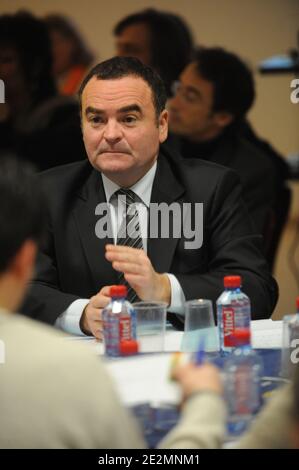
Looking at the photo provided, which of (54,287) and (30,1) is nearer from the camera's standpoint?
(54,287)

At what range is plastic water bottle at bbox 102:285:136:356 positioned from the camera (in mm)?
2166

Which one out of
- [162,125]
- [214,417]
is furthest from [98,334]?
[214,417]

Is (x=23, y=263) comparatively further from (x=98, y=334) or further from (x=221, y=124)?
(x=221, y=124)

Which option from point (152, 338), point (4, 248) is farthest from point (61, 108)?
point (4, 248)

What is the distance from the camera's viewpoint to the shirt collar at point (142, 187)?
2.75 m

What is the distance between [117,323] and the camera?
7.11ft

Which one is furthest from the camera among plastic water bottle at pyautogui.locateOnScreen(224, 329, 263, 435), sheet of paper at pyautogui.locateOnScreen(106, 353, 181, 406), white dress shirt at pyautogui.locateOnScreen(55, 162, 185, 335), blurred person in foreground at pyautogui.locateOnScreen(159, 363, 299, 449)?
white dress shirt at pyautogui.locateOnScreen(55, 162, 185, 335)

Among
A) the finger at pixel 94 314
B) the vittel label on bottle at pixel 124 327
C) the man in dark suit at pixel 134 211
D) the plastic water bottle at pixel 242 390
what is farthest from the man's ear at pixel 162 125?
the plastic water bottle at pixel 242 390

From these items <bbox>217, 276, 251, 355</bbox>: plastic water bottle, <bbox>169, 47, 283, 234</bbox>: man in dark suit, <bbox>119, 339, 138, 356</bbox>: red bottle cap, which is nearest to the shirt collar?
<bbox>217, 276, 251, 355</bbox>: plastic water bottle

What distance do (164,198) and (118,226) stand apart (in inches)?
7.3

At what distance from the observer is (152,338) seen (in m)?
2.28

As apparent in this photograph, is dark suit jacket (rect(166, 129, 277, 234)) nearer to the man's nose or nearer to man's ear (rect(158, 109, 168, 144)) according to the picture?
man's ear (rect(158, 109, 168, 144))

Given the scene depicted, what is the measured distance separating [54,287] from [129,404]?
100cm
